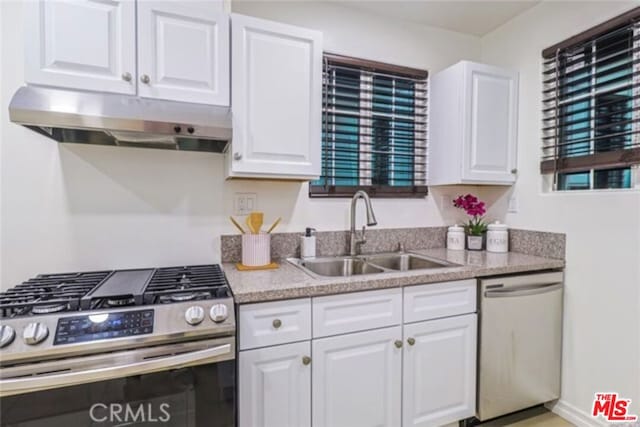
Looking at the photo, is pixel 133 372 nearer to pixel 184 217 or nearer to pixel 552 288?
pixel 184 217

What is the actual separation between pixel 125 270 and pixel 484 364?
1882mm

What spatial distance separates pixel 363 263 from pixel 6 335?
1541mm

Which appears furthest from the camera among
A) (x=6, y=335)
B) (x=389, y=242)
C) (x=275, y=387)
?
(x=389, y=242)

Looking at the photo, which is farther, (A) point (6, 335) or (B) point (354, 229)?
(B) point (354, 229)

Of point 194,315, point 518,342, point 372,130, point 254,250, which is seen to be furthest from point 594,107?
point 194,315

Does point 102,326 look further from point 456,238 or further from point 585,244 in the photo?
point 585,244

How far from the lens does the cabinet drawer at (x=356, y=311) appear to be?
1.43m

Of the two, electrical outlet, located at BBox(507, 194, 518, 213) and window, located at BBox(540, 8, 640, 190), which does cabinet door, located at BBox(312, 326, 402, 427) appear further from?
window, located at BBox(540, 8, 640, 190)

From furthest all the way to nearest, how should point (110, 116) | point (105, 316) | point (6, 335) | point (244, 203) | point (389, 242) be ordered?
1. point (389, 242)
2. point (244, 203)
3. point (110, 116)
4. point (105, 316)
5. point (6, 335)

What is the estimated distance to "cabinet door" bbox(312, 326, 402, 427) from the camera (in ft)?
4.73

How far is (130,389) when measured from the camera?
1070mm

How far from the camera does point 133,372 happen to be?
1.04 m

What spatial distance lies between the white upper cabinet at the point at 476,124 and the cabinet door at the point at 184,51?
1.42 meters

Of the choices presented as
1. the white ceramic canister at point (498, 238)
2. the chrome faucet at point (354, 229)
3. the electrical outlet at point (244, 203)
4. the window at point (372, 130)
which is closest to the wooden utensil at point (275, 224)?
the electrical outlet at point (244, 203)
